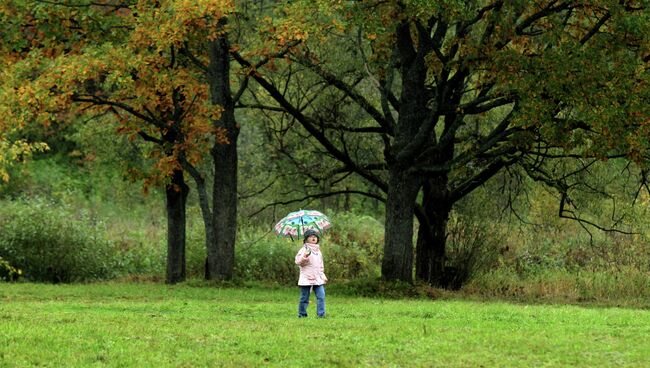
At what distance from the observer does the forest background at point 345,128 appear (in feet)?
71.7

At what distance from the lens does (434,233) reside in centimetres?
2778

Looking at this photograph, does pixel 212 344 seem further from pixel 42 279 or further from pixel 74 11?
pixel 42 279

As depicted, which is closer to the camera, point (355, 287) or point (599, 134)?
point (599, 134)

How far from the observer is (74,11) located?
24.7 metres

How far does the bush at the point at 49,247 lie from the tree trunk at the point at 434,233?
989cm

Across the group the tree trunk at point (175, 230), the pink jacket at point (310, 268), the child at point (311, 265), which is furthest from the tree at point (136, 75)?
the pink jacket at point (310, 268)

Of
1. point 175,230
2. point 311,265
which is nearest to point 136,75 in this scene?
point 175,230

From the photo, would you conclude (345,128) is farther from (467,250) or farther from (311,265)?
(311,265)

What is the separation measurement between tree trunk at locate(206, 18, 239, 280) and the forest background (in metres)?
0.04

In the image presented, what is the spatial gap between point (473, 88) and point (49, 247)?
13710 millimetres

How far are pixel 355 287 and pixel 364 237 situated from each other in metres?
11.5

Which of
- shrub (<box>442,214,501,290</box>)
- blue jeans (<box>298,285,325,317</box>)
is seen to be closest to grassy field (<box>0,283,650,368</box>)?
blue jeans (<box>298,285,325,317</box>)

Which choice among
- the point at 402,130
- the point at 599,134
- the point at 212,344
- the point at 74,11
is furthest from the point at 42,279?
the point at 212,344

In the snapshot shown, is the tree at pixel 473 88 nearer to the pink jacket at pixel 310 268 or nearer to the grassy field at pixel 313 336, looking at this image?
the grassy field at pixel 313 336
